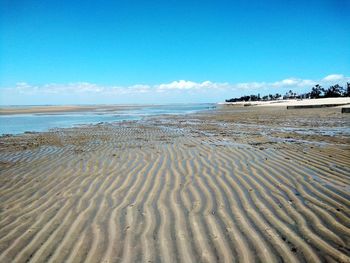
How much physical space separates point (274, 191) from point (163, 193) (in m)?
2.17

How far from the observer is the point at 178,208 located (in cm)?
472

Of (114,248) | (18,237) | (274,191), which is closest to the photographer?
(114,248)

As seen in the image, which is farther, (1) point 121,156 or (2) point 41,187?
(1) point 121,156

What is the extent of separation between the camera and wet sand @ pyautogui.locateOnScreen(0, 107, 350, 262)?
3.44 meters

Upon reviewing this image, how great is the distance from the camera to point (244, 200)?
5.00 metres

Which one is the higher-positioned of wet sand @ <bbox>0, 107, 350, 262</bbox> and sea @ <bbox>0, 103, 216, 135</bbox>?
sea @ <bbox>0, 103, 216, 135</bbox>

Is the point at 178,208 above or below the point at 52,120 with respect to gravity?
below

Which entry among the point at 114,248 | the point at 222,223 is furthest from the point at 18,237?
the point at 222,223

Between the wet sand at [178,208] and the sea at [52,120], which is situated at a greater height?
the sea at [52,120]

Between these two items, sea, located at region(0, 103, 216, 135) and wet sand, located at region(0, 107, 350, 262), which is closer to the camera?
wet sand, located at region(0, 107, 350, 262)

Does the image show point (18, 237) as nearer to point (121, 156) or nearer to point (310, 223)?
point (310, 223)

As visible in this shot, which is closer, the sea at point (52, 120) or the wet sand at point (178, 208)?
the wet sand at point (178, 208)

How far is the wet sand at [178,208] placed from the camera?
344cm

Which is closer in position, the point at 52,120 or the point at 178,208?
the point at 178,208
